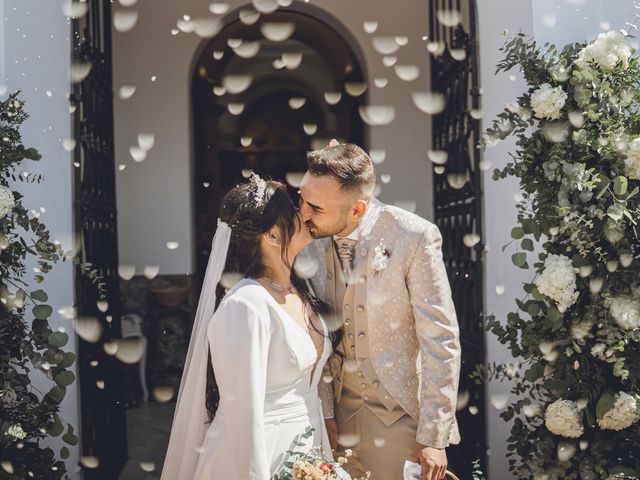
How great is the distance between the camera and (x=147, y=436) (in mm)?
5027

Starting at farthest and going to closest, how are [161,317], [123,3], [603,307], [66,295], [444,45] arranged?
[161,317]
[123,3]
[444,45]
[66,295]
[603,307]

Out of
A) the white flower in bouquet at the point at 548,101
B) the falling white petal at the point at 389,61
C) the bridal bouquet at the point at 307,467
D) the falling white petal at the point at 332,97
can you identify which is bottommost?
the bridal bouquet at the point at 307,467

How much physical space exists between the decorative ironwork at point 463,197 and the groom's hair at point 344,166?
1343mm

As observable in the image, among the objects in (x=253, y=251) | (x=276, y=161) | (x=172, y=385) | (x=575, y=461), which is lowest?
(x=172, y=385)

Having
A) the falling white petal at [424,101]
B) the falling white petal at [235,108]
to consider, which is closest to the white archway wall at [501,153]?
the falling white petal at [424,101]

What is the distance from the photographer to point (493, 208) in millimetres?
3422

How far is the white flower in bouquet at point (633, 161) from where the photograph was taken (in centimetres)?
237

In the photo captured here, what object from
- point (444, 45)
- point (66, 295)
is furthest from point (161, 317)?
point (444, 45)

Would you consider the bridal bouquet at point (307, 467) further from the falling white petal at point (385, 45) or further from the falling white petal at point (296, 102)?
the falling white petal at point (296, 102)

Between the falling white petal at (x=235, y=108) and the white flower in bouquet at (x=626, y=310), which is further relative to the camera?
the falling white petal at (x=235, y=108)

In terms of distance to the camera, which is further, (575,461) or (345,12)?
(345,12)

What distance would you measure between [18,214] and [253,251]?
1.07 metres

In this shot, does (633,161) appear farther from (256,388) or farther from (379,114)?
(379,114)

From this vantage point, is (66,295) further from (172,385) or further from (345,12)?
(345,12)
